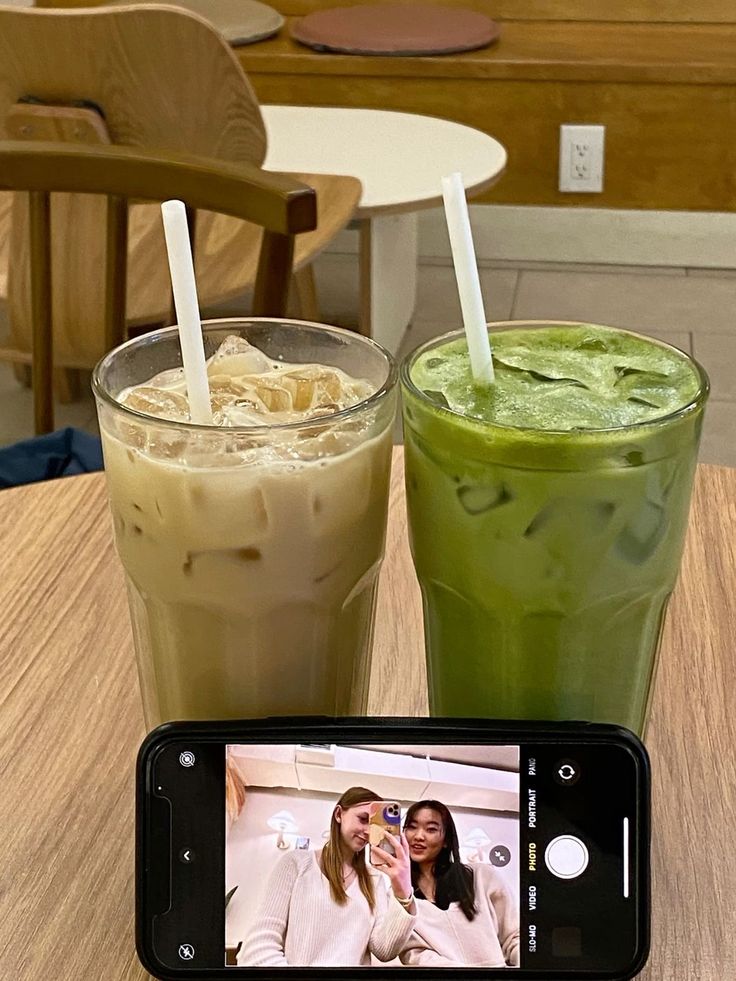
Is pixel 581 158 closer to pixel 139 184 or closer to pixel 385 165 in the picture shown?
pixel 385 165

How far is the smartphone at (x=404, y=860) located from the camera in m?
0.43

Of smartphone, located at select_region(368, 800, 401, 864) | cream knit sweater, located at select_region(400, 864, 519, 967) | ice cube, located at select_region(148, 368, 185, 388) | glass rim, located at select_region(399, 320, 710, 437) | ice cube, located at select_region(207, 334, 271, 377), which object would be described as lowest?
cream knit sweater, located at select_region(400, 864, 519, 967)

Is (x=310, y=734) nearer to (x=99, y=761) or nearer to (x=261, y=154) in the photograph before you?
(x=99, y=761)

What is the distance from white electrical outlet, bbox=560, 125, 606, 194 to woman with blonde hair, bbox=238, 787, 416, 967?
252cm

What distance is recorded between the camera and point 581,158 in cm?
278

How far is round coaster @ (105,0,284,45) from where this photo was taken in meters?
2.76

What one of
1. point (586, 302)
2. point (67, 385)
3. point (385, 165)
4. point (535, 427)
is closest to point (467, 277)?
point (535, 427)

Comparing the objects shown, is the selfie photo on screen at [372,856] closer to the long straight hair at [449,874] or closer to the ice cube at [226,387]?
the long straight hair at [449,874]

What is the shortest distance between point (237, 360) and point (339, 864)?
0.70ft

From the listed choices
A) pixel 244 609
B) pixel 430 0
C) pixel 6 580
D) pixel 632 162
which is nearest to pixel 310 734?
pixel 244 609

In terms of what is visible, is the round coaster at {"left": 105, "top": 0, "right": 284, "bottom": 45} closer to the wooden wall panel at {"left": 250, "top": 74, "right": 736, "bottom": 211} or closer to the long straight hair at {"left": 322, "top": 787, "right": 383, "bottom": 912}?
the wooden wall panel at {"left": 250, "top": 74, "right": 736, "bottom": 211}

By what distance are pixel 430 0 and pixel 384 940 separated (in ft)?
9.39

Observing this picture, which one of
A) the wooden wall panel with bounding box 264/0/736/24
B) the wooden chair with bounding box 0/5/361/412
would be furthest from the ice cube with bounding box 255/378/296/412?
the wooden wall panel with bounding box 264/0/736/24

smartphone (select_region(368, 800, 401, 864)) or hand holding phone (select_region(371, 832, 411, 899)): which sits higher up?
smartphone (select_region(368, 800, 401, 864))
